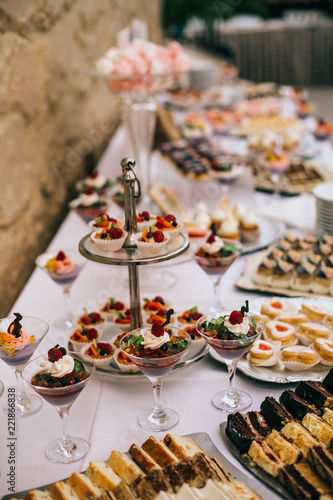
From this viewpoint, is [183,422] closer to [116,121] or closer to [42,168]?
[42,168]

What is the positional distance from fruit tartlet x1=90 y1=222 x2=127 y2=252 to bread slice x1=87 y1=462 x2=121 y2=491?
0.59 m

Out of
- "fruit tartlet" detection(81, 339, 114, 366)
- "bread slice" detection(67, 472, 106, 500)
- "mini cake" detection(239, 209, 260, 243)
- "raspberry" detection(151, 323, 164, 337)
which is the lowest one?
"mini cake" detection(239, 209, 260, 243)

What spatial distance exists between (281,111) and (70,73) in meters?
2.48

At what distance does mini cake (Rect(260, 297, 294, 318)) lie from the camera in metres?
1.98

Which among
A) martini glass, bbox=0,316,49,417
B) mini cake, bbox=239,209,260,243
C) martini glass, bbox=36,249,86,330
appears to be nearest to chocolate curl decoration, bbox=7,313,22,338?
martini glass, bbox=0,316,49,417

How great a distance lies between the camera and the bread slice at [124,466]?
1.26 metres

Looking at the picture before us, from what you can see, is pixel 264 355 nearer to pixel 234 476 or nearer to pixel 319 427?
pixel 319 427

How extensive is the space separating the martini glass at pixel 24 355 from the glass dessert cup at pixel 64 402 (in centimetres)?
9

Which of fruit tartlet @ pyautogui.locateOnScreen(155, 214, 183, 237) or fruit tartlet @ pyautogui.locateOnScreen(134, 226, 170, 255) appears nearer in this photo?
fruit tartlet @ pyautogui.locateOnScreen(134, 226, 170, 255)

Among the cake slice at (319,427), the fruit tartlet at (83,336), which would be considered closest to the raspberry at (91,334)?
the fruit tartlet at (83,336)

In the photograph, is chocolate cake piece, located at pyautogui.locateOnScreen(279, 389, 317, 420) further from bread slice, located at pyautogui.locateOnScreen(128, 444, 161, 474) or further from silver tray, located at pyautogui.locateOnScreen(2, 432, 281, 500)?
bread slice, located at pyautogui.locateOnScreen(128, 444, 161, 474)

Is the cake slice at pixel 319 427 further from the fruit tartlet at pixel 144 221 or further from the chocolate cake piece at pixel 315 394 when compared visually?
the fruit tartlet at pixel 144 221

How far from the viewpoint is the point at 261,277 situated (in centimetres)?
225

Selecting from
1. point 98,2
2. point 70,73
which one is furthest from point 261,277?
point 98,2
